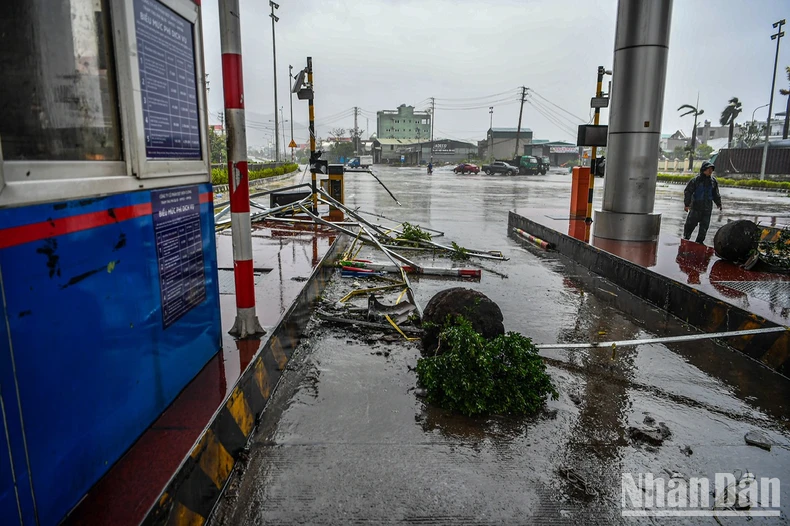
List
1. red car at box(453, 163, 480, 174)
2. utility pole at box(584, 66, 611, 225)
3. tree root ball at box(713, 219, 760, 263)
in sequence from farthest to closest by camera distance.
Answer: red car at box(453, 163, 480, 174)
utility pole at box(584, 66, 611, 225)
tree root ball at box(713, 219, 760, 263)

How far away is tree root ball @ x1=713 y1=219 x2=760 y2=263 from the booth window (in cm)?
704

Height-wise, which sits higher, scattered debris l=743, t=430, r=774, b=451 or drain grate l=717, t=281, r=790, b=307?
drain grate l=717, t=281, r=790, b=307

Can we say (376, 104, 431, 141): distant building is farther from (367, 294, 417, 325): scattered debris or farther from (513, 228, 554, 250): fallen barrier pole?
(367, 294, 417, 325): scattered debris

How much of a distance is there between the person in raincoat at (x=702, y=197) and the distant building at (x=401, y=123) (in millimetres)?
115816

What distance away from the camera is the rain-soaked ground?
2463mm

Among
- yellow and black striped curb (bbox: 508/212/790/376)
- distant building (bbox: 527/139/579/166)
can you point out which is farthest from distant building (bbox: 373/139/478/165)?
yellow and black striped curb (bbox: 508/212/790/376)

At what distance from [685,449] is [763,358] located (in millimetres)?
1961

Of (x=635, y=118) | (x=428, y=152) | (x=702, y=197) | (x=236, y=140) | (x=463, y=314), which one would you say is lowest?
(x=463, y=314)

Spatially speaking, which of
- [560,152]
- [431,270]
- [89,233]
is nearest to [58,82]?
[89,233]

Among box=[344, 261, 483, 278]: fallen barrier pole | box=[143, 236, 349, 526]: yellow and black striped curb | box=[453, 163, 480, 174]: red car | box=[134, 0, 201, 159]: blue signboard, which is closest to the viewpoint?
box=[143, 236, 349, 526]: yellow and black striped curb

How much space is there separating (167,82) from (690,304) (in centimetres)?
530

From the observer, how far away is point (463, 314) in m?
4.21

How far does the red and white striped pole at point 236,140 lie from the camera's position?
314 centimetres

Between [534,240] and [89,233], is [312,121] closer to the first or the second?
[534,240]
